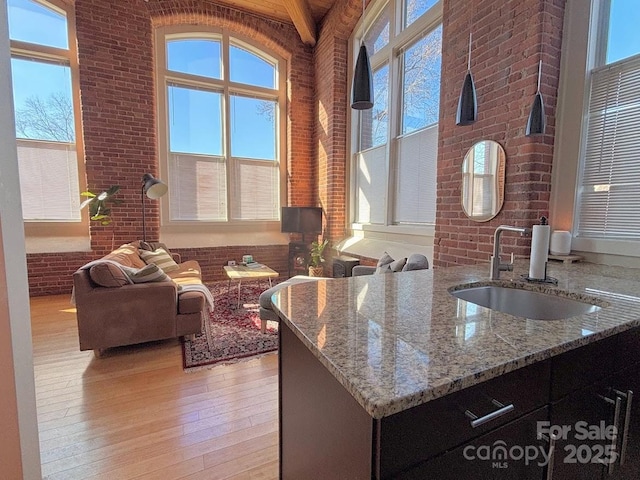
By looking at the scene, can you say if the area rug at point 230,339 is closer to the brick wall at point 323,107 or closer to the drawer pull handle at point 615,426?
the brick wall at point 323,107

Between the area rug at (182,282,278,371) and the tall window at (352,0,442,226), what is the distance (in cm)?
210

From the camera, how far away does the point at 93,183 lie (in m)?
4.33

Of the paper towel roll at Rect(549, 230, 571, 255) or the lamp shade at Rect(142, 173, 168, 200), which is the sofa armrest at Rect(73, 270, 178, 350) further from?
the paper towel roll at Rect(549, 230, 571, 255)

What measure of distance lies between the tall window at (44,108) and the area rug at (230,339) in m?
2.87

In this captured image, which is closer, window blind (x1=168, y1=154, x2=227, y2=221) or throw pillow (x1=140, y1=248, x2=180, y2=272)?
throw pillow (x1=140, y1=248, x2=180, y2=272)

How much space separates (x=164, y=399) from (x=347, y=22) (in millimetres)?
5077

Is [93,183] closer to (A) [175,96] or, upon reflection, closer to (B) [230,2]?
(A) [175,96]

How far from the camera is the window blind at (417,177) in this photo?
3352 millimetres

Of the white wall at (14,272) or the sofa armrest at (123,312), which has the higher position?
the white wall at (14,272)

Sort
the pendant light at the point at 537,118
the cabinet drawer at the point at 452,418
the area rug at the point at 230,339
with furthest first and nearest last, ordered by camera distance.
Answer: the area rug at the point at 230,339 < the pendant light at the point at 537,118 < the cabinet drawer at the point at 452,418

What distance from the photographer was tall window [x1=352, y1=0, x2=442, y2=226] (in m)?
3.37

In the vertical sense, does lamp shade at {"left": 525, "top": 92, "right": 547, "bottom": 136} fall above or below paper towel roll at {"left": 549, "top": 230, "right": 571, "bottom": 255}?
above

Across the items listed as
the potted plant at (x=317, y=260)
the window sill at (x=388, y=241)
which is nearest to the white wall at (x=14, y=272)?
the window sill at (x=388, y=241)

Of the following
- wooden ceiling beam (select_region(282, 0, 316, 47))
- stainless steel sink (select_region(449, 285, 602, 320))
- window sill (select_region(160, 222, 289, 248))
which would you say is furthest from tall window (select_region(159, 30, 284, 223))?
stainless steel sink (select_region(449, 285, 602, 320))
